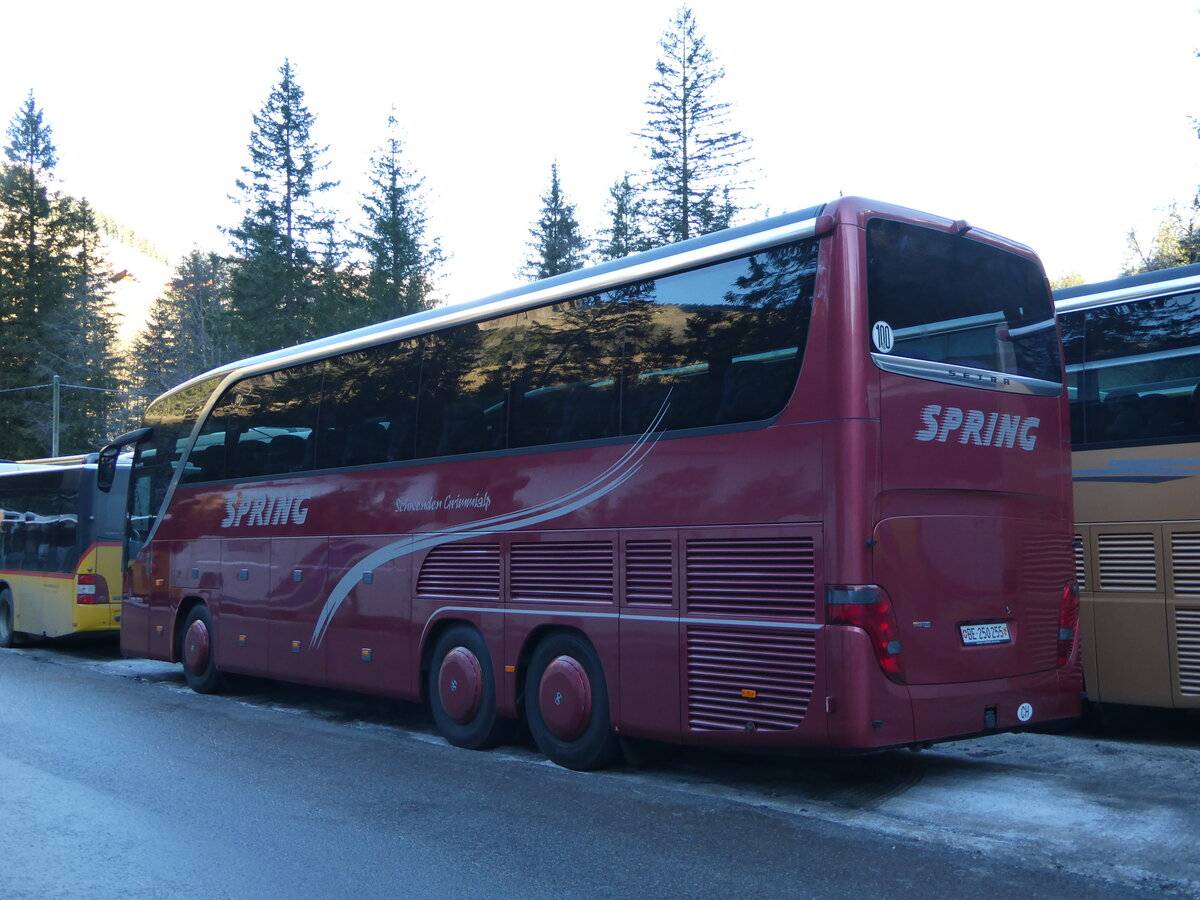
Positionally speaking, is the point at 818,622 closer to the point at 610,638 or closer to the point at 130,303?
the point at 610,638

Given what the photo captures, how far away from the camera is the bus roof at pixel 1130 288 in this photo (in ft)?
30.6

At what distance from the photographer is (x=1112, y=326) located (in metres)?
9.86

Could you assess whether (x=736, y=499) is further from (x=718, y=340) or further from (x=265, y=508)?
(x=265, y=508)

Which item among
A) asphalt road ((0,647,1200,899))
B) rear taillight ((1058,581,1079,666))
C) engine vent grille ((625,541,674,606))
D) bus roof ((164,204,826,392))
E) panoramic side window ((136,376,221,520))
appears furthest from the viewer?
panoramic side window ((136,376,221,520))

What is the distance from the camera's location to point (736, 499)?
7586mm

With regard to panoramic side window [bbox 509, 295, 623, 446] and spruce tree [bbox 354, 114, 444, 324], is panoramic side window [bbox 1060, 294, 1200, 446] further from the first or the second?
spruce tree [bbox 354, 114, 444, 324]

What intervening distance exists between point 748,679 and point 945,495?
171 centimetres

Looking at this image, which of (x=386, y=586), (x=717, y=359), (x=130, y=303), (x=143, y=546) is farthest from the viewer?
(x=130, y=303)

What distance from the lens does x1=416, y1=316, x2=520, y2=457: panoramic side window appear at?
9.68 metres

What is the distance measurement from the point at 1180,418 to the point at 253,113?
44.8m

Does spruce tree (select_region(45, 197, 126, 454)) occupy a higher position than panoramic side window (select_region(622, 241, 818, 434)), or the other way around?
spruce tree (select_region(45, 197, 126, 454))

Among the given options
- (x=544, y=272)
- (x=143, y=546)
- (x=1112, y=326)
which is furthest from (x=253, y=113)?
(x=1112, y=326)

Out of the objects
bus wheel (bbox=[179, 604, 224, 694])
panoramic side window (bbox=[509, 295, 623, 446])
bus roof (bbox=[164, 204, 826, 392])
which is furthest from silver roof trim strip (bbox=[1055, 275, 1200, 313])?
bus wheel (bbox=[179, 604, 224, 694])

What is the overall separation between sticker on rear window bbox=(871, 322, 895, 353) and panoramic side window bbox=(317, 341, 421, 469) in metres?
4.70
